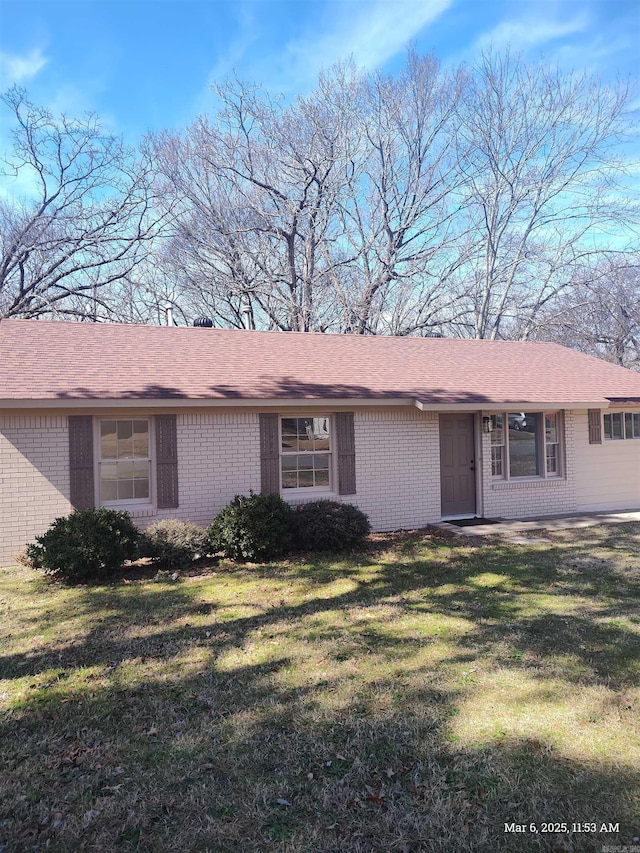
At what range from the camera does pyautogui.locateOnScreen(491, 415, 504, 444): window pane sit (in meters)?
12.9

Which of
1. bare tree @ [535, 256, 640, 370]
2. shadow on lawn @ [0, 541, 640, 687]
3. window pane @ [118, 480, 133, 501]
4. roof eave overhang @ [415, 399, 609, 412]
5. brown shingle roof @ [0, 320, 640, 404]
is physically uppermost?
bare tree @ [535, 256, 640, 370]

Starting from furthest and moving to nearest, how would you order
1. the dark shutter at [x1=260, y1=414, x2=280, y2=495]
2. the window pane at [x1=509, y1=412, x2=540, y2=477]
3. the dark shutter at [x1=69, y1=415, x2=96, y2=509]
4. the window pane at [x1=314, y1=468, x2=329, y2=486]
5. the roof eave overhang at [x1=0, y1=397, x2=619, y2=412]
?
the window pane at [x1=509, y1=412, x2=540, y2=477], the window pane at [x1=314, y1=468, x2=329, y2=486], the dark shutter at [x1=260, y1=414, x2=280, y2=495], the dark shutter at [x1=69, y1=415, x2=96, y2=509], the roof eave overhang at [x1=0, y1=397, x2=619, y2=412]

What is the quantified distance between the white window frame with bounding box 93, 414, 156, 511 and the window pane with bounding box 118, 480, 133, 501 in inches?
3.0

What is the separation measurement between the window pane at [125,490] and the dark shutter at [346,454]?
4081 millimetres

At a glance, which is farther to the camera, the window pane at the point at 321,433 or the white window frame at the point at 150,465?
the window pane at the point at 321,433

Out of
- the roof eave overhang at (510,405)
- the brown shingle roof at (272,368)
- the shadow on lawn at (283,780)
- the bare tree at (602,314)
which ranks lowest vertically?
the shadow on lawn at (283,780)

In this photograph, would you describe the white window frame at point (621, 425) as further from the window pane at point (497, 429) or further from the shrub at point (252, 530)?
the shrub at point (252, 530)

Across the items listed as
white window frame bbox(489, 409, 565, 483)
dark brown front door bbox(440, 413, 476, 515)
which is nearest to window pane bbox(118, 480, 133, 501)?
dark brown front door bbox(440, 413, 476, 515)

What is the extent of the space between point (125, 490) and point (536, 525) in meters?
8.51

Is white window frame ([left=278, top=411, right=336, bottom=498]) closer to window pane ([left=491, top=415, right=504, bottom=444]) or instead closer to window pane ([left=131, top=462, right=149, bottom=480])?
window pane ([left=131, top=462, right=149, bottom=480])

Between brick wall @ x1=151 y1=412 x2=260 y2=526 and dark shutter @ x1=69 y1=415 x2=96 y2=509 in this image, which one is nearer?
dark shutter @ x1=69 y1=415 x2=96 y2=509

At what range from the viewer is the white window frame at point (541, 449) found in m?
12.9

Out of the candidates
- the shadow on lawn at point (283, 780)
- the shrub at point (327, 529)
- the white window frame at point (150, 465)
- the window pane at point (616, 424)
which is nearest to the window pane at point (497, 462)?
the window pane at point (616, 424)

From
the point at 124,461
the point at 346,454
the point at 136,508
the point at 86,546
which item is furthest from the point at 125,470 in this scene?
the point at 346,454
